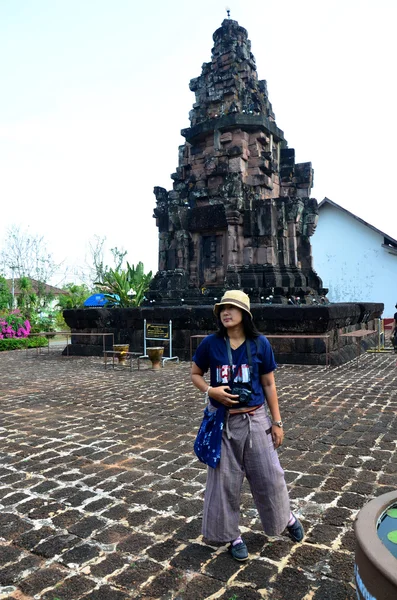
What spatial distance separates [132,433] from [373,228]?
26182 mm

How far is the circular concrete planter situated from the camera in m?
1.39

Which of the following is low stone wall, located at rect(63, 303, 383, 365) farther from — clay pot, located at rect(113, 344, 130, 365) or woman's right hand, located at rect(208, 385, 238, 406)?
woman's right hand, located at rect(208, 385, 238, 406)

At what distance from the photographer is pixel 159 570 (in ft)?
8.53

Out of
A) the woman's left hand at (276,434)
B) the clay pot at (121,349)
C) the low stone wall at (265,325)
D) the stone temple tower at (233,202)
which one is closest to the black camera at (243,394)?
the woman's left hand at (276,434)

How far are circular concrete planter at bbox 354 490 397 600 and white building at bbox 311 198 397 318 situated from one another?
28.6m

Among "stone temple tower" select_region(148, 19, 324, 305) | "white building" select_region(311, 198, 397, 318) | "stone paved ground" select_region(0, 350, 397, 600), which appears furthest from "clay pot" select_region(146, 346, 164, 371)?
"white building" select_region(311, 198, 397, 318)

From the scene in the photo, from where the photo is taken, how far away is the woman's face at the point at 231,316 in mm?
2812

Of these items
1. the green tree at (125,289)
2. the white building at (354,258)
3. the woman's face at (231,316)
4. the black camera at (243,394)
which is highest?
the white building at (354,258)

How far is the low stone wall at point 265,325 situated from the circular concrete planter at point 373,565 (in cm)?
931

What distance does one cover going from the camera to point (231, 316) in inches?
111

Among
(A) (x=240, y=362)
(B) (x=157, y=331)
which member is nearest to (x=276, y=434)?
(A) (x=240, y=362)

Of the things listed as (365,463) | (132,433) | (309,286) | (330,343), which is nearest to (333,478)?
(365,463)

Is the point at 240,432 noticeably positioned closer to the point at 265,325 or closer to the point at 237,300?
the point at 237,300

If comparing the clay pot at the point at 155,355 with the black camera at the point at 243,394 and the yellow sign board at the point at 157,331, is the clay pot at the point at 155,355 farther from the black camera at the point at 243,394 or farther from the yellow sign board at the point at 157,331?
the black camera at the point at 243,394
